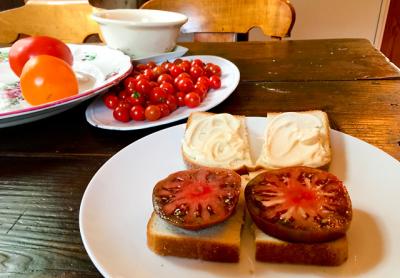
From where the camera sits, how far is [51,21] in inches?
66.4

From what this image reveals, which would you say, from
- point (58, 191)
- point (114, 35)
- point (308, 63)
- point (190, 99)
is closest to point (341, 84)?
point (308, 63)

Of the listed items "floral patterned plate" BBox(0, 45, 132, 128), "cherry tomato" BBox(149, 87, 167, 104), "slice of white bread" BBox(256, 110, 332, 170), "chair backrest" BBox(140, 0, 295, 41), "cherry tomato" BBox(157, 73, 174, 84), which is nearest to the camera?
"slice of white bread" BBox(256, 110, 332, 170)

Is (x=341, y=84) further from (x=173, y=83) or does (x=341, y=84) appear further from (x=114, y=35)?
(x=114, y=35)

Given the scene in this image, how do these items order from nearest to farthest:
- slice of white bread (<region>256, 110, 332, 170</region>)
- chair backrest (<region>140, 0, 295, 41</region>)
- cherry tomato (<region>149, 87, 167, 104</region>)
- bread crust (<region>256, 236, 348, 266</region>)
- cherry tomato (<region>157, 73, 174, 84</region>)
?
bread crust (<region>256, 236, 348, 266</region>) < slice of white bread (<region>256, 110, 332, 170</region>) < cherry tomato (<region>149, 87, 167, 104</region>) < cherry tomato (<region>157, 73, 174, 84</region>) < chair backrest (<region>140, 0, 295, 41</region>)

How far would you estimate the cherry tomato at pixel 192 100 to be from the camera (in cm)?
95

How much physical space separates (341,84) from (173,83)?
0.46 m

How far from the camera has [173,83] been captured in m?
1.05

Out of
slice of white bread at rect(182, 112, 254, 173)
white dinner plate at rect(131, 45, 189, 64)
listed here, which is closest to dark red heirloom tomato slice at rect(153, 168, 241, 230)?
slice of white bread at rect(182, 112, 254, 173)

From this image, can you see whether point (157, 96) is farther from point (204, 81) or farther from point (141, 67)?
point (141, 67)

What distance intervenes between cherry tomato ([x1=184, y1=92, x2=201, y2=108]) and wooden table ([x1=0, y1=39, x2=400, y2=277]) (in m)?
0.06

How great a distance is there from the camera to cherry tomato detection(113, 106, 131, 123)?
0.89 metres

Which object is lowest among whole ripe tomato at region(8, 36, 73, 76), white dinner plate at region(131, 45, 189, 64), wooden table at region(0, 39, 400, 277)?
wooden table at region(0, 39, 400, 277)

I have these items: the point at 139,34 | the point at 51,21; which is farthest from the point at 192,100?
the point at 51,21

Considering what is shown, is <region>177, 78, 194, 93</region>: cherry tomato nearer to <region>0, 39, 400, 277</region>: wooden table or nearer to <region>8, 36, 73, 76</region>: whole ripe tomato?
<region>0, 39, 400, 277</region>: wooden table
